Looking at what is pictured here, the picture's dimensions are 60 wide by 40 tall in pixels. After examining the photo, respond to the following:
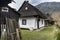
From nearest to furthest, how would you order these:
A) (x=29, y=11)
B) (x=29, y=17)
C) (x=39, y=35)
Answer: (x=39, y=35)
(x=29, y=17)
(x=29, y=11)

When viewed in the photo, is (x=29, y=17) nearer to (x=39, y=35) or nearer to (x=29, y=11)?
(x=29, y=11)

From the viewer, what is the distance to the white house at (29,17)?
38.1 m

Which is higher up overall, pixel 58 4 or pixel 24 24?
pixel 58 4

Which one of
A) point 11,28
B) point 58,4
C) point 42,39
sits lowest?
point 42,39

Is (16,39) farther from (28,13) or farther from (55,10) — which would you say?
(55,10)

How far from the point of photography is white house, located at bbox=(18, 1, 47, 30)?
38116 millimetres

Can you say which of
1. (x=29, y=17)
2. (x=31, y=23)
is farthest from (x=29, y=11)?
(x=31, y=23)

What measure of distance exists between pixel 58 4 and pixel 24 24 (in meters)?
32.5

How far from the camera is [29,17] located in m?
38.7

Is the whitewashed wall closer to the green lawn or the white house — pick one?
the white house

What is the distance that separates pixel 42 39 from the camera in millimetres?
22250

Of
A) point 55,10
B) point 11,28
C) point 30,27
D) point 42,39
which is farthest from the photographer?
point 55,10

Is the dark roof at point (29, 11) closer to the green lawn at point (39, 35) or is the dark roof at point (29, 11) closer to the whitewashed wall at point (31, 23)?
the whitewashed wall at point (31, 23)

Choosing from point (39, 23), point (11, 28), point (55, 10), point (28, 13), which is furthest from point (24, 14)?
point (55, 10)
